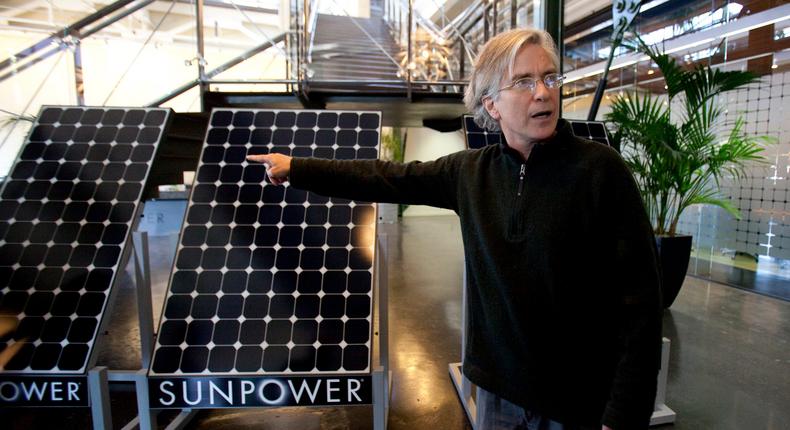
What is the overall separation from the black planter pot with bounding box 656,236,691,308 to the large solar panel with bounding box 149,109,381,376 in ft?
10.8

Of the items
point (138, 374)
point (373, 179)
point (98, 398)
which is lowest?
point (98, 398)

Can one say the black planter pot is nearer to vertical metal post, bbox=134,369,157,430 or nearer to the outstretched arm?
the outstretched arm

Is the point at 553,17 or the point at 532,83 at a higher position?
the point at 553,17

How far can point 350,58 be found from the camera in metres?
6.55

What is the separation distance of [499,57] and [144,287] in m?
1.81

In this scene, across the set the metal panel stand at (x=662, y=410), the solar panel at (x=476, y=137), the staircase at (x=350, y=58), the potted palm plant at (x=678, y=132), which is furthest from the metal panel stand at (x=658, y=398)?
the staircase at (x=350, y=58)

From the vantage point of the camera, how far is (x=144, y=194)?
1999mm

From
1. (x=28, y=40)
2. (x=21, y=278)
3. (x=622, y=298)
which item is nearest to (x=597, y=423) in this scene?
(x=622, y=298)

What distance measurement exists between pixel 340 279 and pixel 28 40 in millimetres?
5775

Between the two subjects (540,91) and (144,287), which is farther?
(144,287)

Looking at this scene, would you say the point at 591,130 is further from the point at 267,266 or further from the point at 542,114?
the point at 267,266

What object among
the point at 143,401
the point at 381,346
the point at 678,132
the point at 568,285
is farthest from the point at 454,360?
the point at 678,132

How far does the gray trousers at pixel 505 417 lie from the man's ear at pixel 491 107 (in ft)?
2.57

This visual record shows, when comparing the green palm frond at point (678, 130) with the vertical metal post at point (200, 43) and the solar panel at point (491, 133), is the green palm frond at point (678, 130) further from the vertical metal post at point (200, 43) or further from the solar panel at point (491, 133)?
the vertical metal post at point (200, 43)
